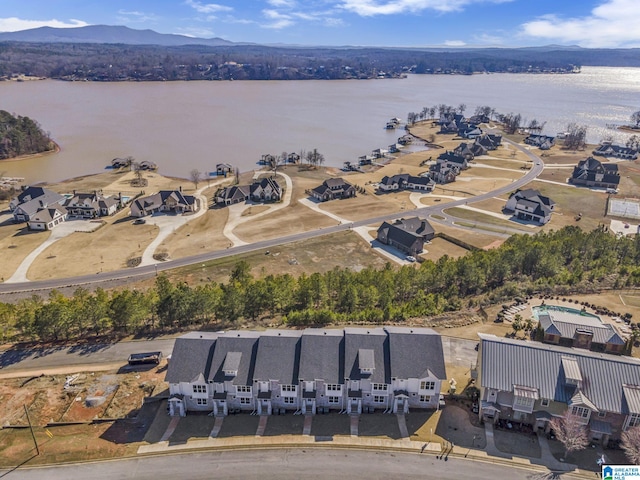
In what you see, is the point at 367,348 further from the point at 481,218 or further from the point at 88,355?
the point at 481,218

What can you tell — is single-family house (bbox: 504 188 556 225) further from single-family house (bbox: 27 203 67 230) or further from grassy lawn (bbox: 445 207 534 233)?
single-family house (bbox: 27 203 67 230)

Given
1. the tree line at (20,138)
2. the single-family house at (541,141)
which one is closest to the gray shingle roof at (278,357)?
the tree line at (20,138)

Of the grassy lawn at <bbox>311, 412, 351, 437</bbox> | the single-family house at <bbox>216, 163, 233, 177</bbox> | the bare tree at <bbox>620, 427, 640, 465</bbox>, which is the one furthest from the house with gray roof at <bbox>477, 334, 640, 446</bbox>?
the single-family house at <bbox>216, 163, 233, 177</bbox>

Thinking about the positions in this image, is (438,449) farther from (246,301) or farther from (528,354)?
(246,301)

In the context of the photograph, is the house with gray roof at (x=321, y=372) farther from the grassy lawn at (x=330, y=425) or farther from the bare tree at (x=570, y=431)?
the bare tree at (x=570, y=431)

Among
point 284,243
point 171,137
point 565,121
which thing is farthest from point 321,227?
point 565,121
